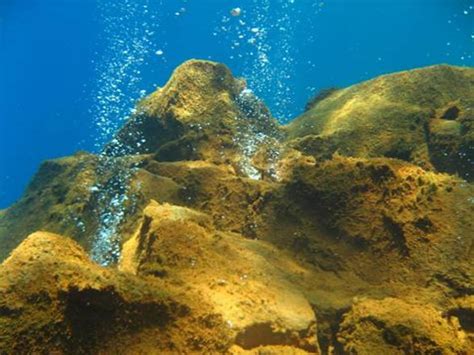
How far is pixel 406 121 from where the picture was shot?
214 inches

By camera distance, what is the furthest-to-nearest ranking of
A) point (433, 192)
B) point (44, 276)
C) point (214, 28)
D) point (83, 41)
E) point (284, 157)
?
point (214, 28)
point (83, 41)
point (284, 157)
point (433, 192)
point (44, 276)

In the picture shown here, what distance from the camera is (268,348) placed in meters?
2.49

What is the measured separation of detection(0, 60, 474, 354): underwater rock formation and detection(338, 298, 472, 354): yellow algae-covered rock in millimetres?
11

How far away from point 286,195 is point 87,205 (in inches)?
106

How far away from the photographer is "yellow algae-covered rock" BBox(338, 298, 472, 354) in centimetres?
239

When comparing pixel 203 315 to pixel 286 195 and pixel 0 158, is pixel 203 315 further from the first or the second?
pixel 0 158

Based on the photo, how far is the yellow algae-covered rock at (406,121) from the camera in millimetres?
4789

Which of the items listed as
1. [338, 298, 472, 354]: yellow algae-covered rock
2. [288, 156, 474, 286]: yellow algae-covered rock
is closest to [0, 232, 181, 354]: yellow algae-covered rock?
[338, 298, 472, 354]: yellow algae-covered rock

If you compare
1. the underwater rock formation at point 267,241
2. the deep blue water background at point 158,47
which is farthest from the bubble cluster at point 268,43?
the underwater rock formation at point 267,241

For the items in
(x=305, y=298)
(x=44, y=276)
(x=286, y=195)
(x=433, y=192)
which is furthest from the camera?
(x=286, y=195)

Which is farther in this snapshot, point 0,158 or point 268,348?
point 0,158

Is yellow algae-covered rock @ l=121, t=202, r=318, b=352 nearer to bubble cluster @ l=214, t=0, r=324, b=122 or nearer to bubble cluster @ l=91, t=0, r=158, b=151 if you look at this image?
bubble cluster @ l=91, t=0, r=158, b=151

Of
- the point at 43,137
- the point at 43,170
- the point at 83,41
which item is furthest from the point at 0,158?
the point at 43,170

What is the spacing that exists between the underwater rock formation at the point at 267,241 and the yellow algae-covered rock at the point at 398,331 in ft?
0.03
